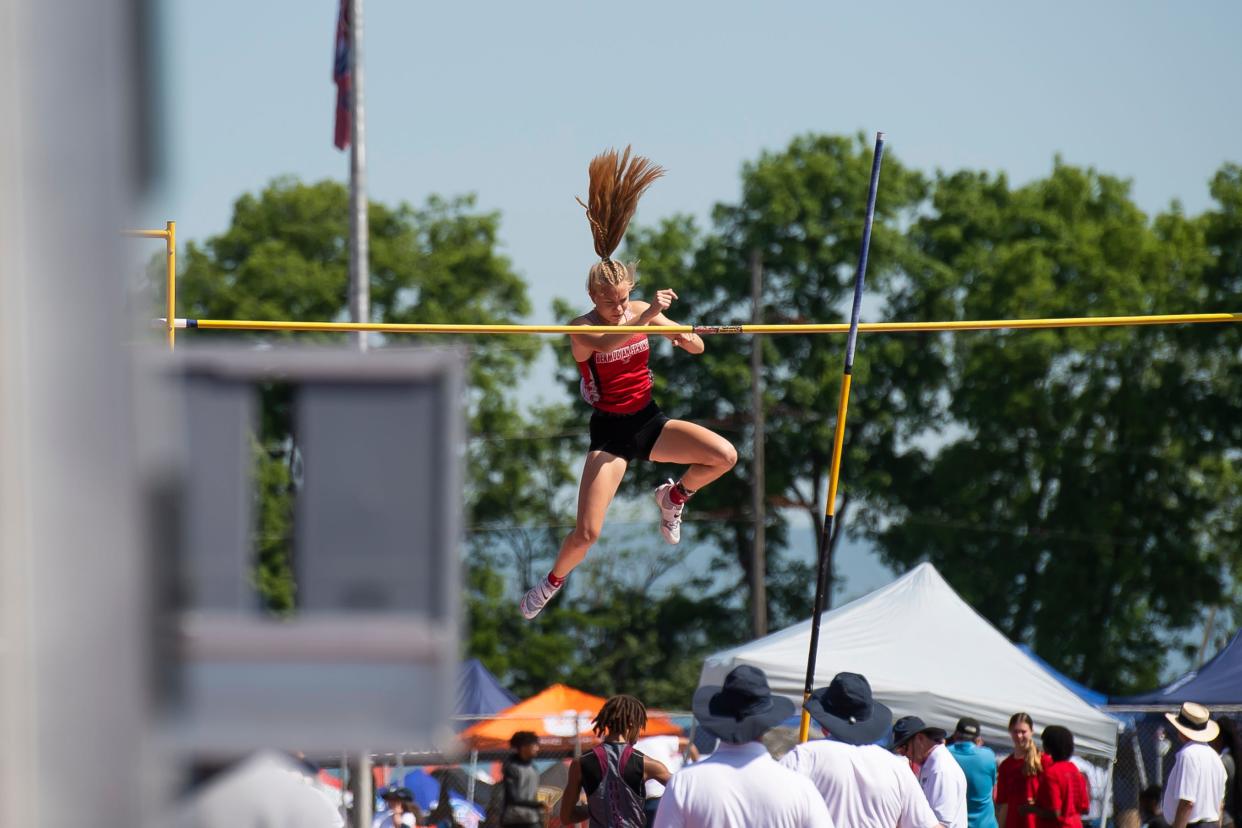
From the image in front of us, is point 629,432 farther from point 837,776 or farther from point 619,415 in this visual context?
point 837,776

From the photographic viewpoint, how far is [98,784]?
1063mm

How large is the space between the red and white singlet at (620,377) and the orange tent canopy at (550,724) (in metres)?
4.55

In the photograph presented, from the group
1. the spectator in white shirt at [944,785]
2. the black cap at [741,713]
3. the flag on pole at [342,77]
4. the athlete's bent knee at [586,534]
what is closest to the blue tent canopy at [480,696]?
the flag on pole at [342,77]

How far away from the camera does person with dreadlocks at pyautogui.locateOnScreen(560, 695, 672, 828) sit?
577 cm

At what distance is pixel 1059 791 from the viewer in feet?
26.8

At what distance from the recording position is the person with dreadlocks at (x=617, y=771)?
18.9 ft

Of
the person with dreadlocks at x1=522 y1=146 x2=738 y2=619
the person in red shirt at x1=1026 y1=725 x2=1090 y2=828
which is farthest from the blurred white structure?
the person in red shirt at x1=1026 y1=725 x2=1090 y2=828

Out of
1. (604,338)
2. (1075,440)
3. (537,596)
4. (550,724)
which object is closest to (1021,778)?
(537,596)

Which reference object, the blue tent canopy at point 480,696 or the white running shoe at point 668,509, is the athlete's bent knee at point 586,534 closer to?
the white running shoe at point 668,509

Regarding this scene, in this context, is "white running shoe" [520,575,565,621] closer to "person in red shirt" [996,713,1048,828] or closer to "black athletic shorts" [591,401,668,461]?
"black athletic shorts" [591,401,668,461]

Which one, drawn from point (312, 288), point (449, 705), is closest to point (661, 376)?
point (312, 288)

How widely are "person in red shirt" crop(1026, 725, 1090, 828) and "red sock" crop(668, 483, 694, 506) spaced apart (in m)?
2.17

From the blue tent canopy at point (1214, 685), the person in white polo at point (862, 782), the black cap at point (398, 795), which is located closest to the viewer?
the person in white polo at point (862, 782)

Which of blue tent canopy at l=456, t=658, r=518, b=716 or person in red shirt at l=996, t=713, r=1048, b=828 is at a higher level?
person in red shirt at l=996, t=713, r=1048, b=828
